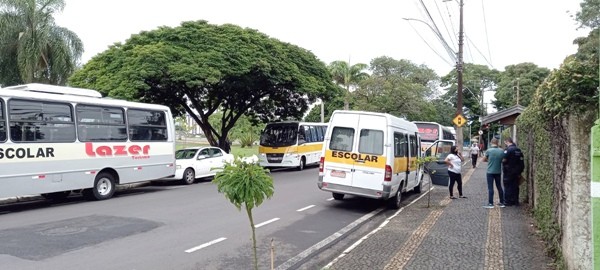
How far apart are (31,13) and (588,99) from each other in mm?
24739

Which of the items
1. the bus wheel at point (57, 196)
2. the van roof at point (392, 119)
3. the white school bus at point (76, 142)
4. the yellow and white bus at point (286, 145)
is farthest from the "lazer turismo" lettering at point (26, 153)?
the yellow and white bus at point (286, 145)

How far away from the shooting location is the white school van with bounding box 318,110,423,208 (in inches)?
443

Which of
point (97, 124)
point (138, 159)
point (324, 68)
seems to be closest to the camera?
point (97, 124)

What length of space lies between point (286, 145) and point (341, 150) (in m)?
13.1

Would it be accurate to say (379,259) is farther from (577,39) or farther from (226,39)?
(577,39)

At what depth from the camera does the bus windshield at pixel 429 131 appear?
29.4m

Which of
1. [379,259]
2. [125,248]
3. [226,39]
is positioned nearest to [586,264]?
[379,259]

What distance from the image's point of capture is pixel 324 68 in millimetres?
28234

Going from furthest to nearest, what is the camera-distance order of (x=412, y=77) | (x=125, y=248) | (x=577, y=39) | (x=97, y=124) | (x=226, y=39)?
(x=412, y=77) → (x=577, y=39) → (x=226, y=39) → (x=97, y=124) → (x=125, y=248)

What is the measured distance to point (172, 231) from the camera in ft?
29.4

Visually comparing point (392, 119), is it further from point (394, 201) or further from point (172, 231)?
point (172, 231)

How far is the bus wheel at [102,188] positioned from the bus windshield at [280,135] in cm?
1170

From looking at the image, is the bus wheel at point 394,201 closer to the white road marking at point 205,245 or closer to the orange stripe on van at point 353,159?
the orange stripe on van at point 353,159

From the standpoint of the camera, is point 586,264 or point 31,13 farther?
point 31,13
